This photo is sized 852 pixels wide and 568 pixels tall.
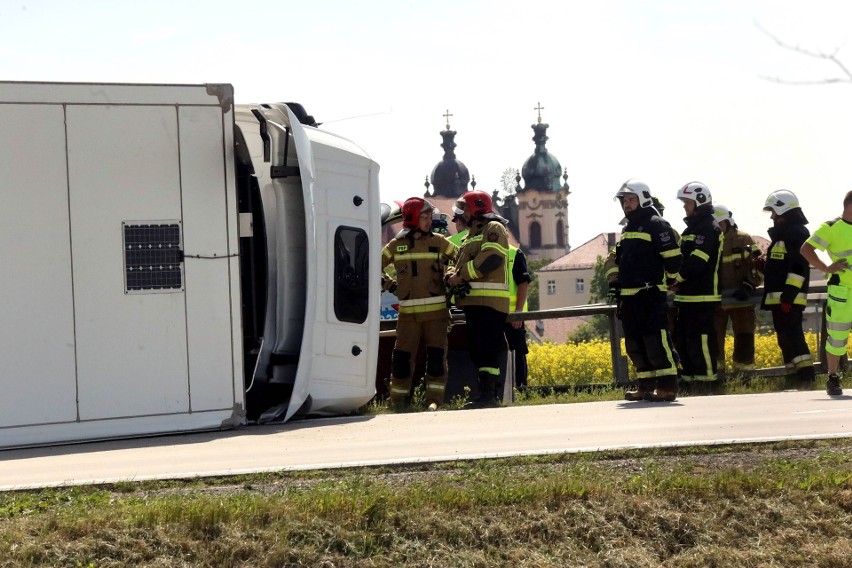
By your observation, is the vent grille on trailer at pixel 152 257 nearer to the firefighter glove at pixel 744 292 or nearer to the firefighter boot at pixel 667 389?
the firefighter boot at pixel 667 389

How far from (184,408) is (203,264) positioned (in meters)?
1.14

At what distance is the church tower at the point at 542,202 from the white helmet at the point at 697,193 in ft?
537

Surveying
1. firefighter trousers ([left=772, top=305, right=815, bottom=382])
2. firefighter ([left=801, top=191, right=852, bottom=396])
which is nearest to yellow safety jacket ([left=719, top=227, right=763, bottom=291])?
firefighter trousers ([left=772, top=305, right=815, bottom=382])

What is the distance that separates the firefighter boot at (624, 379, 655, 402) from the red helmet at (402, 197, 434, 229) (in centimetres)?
251

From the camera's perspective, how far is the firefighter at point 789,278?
14250 mm

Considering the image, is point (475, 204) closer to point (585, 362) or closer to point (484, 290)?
point (484, 290)

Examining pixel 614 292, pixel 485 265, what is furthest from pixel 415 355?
pixel 614 292

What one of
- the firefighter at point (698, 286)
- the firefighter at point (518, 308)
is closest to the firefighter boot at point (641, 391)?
the firefighter at point (698, 286)

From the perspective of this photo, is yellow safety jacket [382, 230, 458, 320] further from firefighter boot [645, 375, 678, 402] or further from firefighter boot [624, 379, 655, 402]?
firefighter boot [645, 375, 678, 402]

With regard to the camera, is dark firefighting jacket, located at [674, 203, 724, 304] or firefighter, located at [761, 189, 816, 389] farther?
firefighter, located at [761, 189, 816, 389]

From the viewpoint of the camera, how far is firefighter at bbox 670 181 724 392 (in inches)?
548

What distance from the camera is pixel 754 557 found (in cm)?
706

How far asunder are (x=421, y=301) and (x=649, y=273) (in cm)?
207

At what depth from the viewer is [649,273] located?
493 inches
